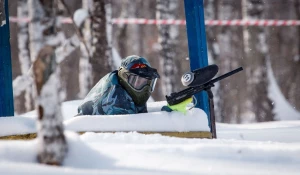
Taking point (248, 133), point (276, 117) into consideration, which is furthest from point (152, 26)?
point (248, 133)

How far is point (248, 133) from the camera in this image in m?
8.02

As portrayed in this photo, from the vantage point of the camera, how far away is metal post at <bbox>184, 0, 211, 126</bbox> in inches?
234

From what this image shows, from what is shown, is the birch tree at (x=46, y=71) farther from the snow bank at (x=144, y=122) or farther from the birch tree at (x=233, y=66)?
the birch tree at (x=233, y=66)

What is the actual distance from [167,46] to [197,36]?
8136mm

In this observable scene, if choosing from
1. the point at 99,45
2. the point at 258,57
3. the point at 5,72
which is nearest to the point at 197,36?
the point at 5,72

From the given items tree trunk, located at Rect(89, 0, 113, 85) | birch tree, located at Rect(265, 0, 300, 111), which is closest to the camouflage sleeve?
tree trunk, located at Rect(89, 0, 113, 85)

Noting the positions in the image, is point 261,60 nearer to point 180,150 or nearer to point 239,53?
point 180,150

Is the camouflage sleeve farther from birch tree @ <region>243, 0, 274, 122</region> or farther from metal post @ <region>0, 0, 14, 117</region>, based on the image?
birch tree @ <region>243, 0, 274, 122</region>

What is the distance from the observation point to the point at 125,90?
19.6 feet

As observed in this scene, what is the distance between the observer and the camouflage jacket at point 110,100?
5.81 meters

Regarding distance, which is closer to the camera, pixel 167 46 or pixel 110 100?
pixel 110 100

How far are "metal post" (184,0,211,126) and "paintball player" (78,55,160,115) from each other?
410mm

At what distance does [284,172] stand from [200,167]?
44 centimetres

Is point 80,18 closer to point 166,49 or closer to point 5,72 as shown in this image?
point 166,49
